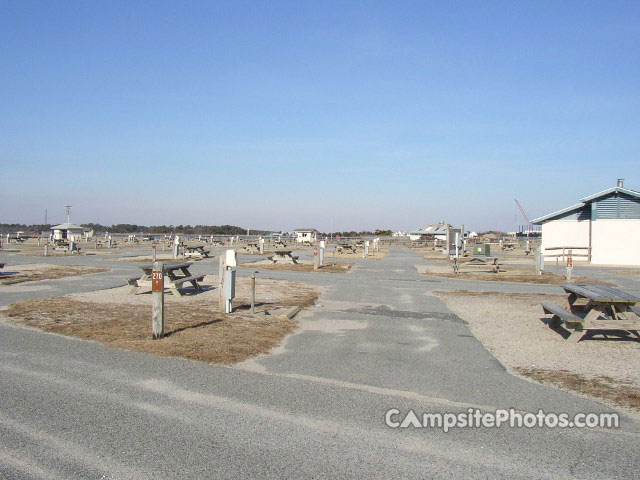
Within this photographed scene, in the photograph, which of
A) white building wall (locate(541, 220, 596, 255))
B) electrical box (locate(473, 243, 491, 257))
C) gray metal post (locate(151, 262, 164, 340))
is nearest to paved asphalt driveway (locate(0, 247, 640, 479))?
gray metal post (locate(151, 262, 164, 340))

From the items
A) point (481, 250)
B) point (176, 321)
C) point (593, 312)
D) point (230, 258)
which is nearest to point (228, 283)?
point (230, 258)

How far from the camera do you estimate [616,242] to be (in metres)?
35.4

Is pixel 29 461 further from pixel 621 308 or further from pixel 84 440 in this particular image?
pixel 621 308

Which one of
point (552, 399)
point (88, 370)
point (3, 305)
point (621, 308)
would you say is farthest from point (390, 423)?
point (3, 305)

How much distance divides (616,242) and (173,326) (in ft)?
114

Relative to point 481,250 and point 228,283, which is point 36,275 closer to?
point 228,283

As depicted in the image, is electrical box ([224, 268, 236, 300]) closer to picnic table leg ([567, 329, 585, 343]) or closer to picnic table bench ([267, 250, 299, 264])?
picnic table leg ([567, 329, 585, 343])

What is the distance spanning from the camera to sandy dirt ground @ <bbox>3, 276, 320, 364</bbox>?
767 cm

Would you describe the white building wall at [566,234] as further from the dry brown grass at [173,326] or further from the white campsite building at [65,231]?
the white campsite building at [65,231]

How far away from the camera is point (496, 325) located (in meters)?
10.6

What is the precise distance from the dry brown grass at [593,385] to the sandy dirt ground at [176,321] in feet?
12.5

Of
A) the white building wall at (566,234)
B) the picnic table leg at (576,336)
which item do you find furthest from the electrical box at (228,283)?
the white building wall at (566,234)

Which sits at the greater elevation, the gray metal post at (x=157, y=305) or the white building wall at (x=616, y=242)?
the white building wall at (x=616, y=242)

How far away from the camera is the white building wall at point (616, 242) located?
1374 inches
